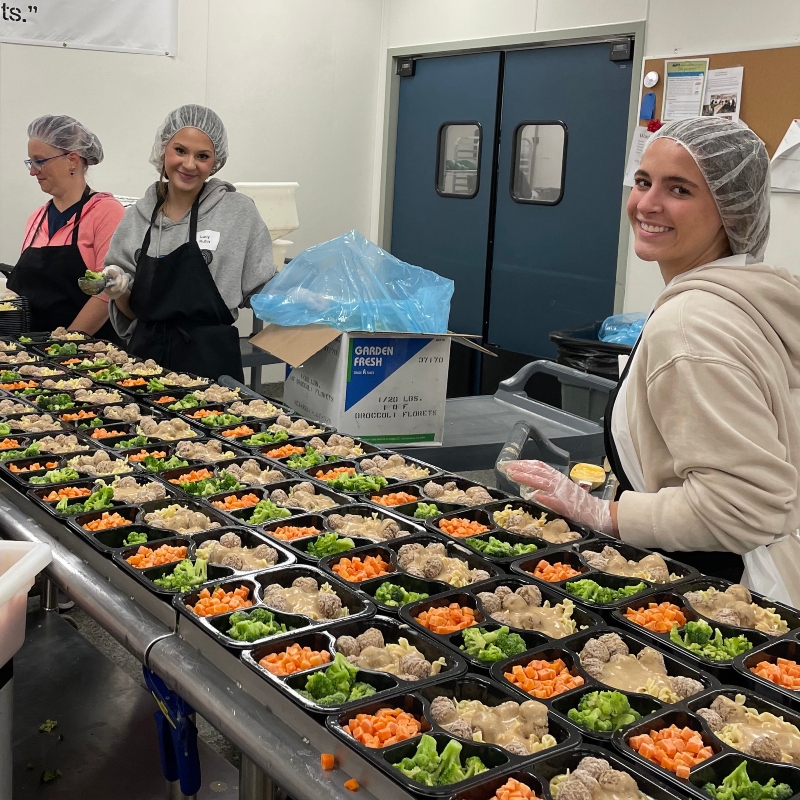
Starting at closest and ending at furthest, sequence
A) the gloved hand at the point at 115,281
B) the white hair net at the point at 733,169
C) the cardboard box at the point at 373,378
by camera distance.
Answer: the white hair net at the point at 733,169 < the cardboard box at the point at 373,378 < the gloved hand at the point at 115,281

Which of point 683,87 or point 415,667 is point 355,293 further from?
point 683,87

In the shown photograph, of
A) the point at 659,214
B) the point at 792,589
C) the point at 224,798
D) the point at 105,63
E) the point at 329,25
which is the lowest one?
the point at 224,798

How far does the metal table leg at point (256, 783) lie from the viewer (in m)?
1.44

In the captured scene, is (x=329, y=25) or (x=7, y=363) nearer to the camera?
(x=7, y=363)

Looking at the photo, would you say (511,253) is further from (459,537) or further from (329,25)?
(459,537)

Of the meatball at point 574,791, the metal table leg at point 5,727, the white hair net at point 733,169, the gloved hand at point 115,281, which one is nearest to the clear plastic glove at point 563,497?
the white hair net at point 733,169

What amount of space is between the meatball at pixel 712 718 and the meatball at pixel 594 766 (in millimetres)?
188

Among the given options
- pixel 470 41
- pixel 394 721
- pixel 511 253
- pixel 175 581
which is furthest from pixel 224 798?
pixel 470 41

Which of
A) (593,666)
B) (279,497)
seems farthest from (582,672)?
(279,497)

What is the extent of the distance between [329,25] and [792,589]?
5.44 m

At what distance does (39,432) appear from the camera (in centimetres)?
233

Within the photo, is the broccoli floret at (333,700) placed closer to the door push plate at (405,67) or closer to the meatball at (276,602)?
the meatball at (276,602)

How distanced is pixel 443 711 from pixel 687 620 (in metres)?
0.51

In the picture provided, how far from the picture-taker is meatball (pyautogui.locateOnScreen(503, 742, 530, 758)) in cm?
115
